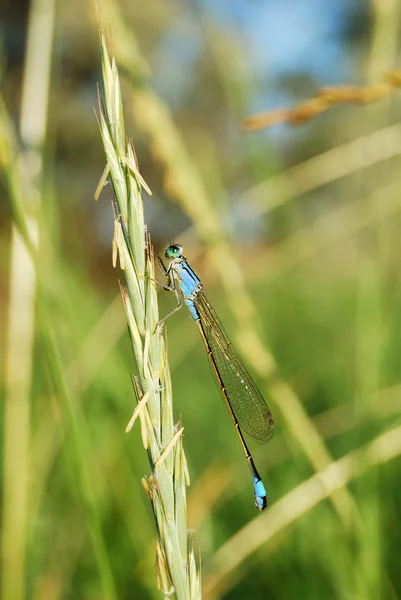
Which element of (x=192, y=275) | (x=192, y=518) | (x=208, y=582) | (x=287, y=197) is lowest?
(x=208, y=582)

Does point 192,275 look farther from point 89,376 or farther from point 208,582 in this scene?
point 208,582

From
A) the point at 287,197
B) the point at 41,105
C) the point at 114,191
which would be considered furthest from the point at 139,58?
the point at 114,191

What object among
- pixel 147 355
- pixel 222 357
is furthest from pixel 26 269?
pixel 222 357

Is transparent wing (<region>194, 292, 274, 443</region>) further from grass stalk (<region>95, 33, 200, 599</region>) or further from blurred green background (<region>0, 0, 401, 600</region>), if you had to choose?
grass stalk (<region>95, 33, 200, 599</region>)

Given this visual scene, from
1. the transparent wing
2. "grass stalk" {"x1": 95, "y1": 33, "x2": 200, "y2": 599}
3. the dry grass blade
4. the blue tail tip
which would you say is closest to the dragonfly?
the transparent wing

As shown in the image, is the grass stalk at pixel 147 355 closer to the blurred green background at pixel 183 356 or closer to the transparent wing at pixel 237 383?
the blurred green background at pixel 183 356

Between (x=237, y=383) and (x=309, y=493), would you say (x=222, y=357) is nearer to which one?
(x=237, y=383)

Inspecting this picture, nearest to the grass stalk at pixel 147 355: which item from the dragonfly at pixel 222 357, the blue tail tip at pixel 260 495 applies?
the blue tail tip at pixel 260 495

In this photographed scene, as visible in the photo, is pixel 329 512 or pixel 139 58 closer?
pixel 139 58

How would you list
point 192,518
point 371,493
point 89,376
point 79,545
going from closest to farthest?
point 371,493 < point 192,518 < point 89,376 < point 79,545
